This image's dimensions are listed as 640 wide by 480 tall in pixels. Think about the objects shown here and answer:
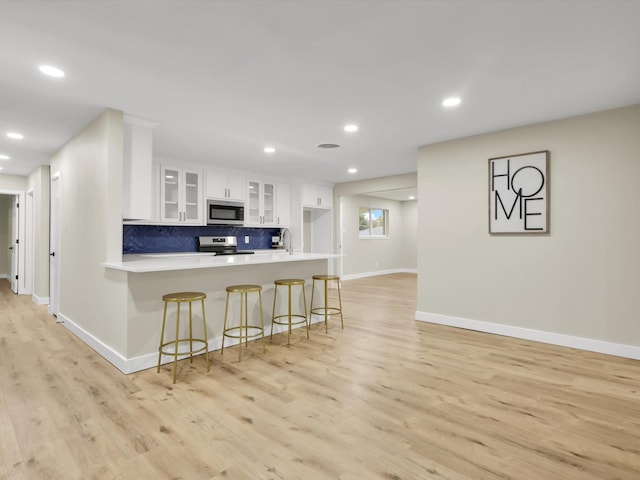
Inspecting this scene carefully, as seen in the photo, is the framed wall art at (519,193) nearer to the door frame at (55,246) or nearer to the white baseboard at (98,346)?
the white baseboard at (98,346)

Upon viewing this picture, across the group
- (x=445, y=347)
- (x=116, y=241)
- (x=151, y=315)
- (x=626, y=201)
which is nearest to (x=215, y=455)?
(x=151, y=315)

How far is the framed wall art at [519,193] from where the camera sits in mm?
3787

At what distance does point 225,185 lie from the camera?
6.26 meters

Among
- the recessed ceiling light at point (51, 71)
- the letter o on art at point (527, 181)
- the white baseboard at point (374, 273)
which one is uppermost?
the recessed ceiling light at point (51, 71)

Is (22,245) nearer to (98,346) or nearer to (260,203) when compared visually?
(260,203)

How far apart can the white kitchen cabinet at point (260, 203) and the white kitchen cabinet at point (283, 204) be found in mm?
101

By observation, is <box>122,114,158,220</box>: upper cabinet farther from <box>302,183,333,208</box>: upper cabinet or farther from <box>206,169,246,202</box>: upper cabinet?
<box>302,183,333,208</box>: upper cabinet

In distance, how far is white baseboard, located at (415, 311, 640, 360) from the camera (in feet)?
11.1

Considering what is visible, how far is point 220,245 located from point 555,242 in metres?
5.23

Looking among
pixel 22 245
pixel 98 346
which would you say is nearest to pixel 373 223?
pixel 98 346

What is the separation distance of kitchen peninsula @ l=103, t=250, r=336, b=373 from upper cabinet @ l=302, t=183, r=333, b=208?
3.51m

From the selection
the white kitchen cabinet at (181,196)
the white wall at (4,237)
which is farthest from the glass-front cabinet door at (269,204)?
the white wall at (4,237)

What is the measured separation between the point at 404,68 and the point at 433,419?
243 centimetres

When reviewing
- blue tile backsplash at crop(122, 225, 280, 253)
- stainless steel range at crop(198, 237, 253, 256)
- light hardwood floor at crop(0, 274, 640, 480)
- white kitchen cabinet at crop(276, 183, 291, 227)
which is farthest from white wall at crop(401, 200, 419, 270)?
light hardwood floor at crop(0, 274, 640, 480)
